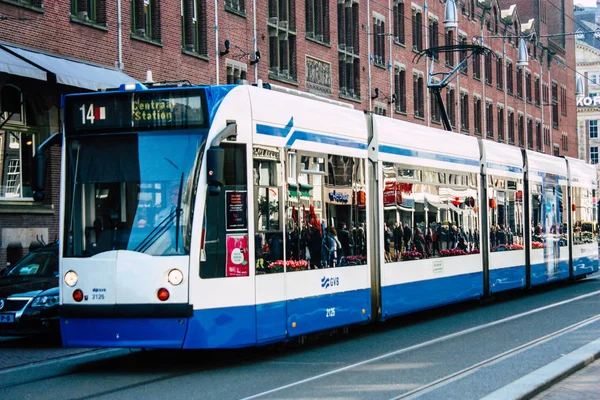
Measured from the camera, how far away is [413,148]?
1703 centimetres

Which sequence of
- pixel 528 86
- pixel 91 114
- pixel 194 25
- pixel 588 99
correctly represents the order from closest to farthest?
pixel 91 114, pixel 194 25, pixel 528 86, pixel 588 99

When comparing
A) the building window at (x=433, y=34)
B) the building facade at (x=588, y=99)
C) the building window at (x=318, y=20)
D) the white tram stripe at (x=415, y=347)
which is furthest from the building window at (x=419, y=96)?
the building facade at (x=588, y=99)

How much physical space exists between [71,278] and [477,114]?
47.0m

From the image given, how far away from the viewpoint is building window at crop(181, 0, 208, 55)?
103 feet

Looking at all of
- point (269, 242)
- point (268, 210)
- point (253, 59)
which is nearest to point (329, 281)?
point (269, 242)

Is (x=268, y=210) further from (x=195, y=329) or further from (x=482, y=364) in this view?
(x=482, y=364)

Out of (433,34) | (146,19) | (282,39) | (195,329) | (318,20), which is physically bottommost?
(195,329)

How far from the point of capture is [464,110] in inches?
2169

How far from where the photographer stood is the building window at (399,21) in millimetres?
46688

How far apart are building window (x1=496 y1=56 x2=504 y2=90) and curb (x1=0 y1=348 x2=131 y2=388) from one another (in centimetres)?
4838

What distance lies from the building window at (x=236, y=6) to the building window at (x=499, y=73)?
96.1 feet

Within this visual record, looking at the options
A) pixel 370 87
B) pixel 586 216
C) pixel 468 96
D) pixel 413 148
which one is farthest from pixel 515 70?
pixel 413 148

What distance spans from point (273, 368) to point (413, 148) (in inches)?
231

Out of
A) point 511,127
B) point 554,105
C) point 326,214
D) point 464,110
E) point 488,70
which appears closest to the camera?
point 326,214
